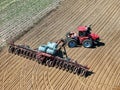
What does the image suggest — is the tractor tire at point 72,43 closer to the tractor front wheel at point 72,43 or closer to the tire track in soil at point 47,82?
the tractor front wheel at point 72,43

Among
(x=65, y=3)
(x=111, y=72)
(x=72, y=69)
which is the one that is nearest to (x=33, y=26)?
(x=65, y=3)

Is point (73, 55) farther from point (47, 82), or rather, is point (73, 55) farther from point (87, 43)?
point (47, 82)

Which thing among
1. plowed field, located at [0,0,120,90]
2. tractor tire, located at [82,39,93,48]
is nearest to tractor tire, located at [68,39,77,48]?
plowed field, located at [0,0,120,90]

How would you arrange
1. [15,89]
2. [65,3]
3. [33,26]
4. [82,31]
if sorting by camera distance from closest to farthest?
[15,89] < [82,31] < [33,26] < [65,3]

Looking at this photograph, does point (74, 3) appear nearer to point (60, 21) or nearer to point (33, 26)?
point (60, 21)

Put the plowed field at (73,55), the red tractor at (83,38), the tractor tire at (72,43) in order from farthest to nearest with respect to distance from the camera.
→ the tractor tire at (72,43) < the red tractor at (83,38) < the plowed field at (73,55)

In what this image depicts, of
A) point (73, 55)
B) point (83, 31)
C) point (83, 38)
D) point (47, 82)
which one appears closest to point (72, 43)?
point (83, 38)

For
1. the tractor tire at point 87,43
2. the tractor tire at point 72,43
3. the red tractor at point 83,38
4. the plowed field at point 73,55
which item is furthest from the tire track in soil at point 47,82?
the tractor tire at point 87,43
